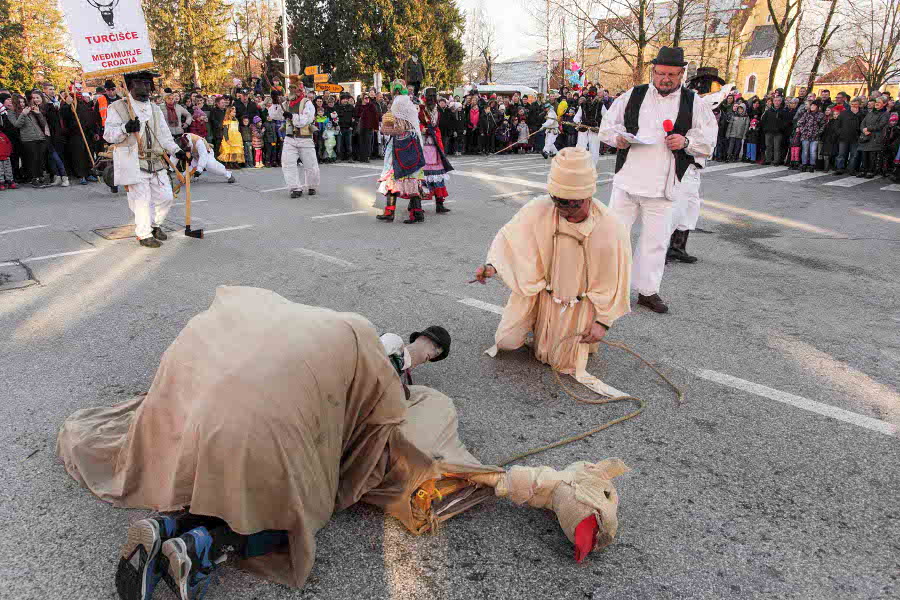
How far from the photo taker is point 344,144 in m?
17.0

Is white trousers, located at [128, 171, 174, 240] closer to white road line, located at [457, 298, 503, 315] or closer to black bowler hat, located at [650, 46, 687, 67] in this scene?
white road line, located at [457, 298, 503, 315]

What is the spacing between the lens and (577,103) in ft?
61.6

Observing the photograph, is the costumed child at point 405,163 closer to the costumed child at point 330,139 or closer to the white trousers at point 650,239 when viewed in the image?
the white trousers at point 650,239

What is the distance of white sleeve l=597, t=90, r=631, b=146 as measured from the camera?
5.21m

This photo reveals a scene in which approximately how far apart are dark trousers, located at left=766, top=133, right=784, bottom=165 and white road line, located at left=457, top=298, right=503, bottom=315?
47.3ft

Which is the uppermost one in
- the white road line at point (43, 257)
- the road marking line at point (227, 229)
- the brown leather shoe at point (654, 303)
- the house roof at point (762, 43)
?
the house roof at point (762, 43)

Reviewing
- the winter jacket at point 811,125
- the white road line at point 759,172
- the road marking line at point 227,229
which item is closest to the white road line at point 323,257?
the road marking line at point 227,229

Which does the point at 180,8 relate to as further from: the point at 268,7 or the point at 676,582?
the point at 676,582

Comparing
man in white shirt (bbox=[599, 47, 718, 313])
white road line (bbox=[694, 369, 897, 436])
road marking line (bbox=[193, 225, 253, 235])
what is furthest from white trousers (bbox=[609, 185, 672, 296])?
road marking line (bbox=[193, 225, 253, 235])

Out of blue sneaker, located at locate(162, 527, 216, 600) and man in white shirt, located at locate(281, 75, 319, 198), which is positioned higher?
man in white shirt, located at locate(281, 75, 319, 198)

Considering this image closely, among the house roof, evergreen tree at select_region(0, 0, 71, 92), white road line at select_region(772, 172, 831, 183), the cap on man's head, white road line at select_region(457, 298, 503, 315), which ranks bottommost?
white road line at select_region(457, 298, 503, 315)

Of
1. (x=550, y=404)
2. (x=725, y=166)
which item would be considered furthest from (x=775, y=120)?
(x=550, y=404)

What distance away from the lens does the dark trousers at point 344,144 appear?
16.7m

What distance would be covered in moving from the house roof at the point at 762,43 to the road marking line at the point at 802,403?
205 feet
